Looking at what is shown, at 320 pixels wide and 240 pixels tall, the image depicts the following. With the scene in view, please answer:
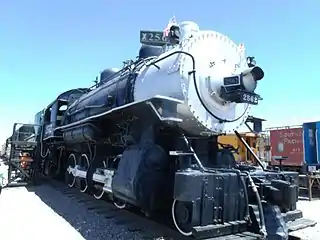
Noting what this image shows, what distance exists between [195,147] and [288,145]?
1178 centimetres

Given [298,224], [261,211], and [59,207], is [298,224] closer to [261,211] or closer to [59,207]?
[261,211]

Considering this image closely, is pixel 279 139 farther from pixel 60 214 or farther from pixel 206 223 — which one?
pixel 206 223

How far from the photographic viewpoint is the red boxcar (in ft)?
48.9

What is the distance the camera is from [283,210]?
4.62 meters

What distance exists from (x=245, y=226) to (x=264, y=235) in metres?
0.32

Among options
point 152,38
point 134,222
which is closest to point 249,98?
point 134,222

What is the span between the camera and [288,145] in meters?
15.6

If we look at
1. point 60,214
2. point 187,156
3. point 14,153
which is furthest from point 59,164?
point 187,156

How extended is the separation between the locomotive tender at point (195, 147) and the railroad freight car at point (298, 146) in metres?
8.06

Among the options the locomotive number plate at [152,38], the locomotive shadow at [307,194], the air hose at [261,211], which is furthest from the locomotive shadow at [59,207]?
the locomotive shadow at [307,194]

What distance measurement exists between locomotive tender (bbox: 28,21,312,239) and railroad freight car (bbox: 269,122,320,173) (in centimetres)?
806

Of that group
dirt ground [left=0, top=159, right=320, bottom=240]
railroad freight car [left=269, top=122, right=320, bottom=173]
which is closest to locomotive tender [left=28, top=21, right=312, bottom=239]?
dirt ground [left=0, top=159, right=320, bottom=240]

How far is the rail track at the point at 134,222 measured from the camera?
477cm

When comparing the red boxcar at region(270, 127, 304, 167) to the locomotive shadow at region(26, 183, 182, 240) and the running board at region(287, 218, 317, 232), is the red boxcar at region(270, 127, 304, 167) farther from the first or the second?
the running board at region(287, 218, 317, 232)
